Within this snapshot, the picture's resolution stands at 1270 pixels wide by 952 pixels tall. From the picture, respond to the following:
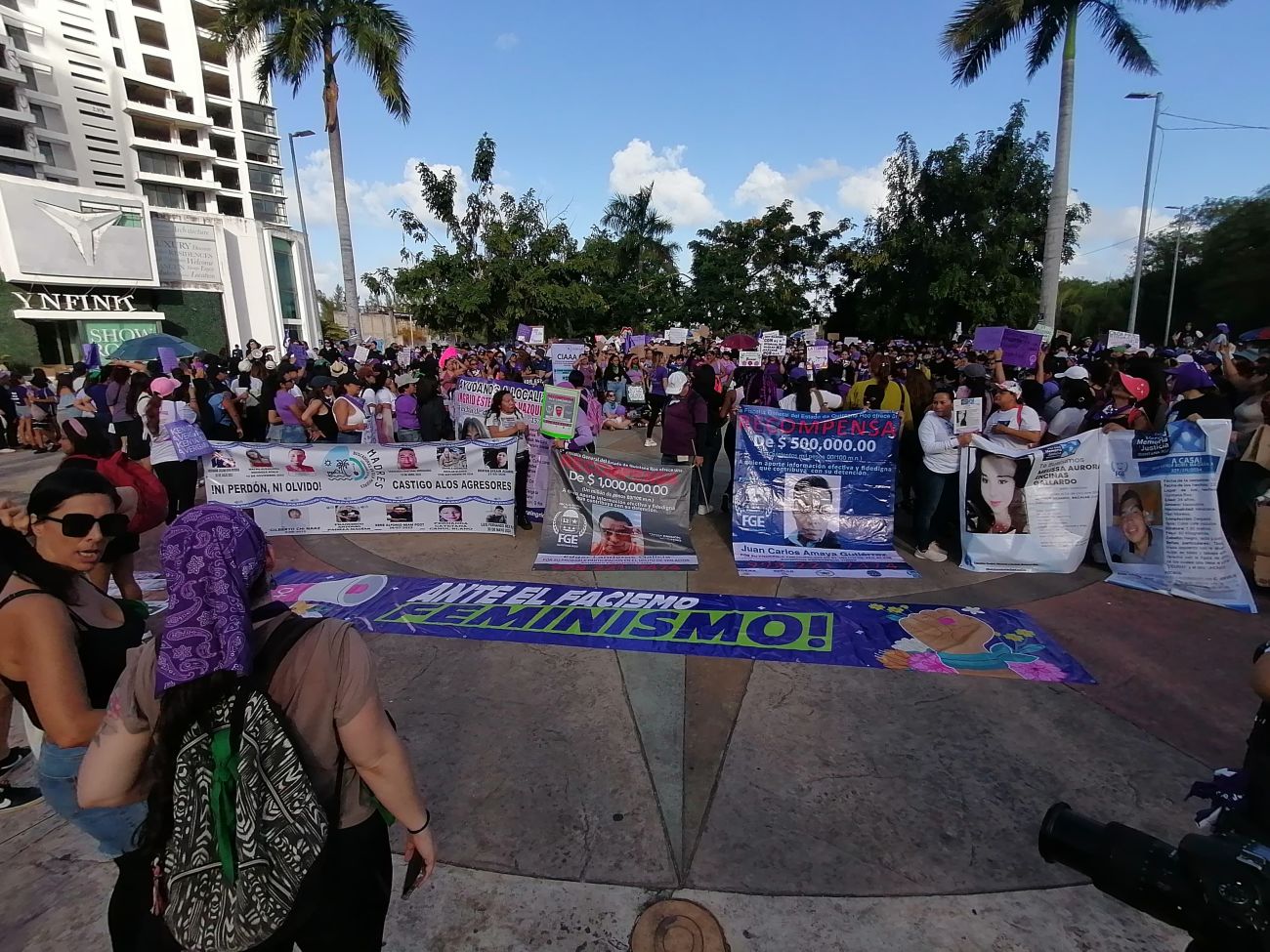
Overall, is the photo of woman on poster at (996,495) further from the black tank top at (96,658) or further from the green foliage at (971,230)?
the green foliage at (971,230)

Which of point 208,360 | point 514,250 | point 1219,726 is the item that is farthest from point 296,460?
point 514,250

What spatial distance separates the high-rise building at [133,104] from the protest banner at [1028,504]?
133 ft

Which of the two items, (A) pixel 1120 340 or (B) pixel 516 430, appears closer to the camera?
(B) pixel 516 430

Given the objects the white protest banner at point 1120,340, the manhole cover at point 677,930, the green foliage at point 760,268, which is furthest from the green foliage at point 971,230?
the manhole cover at point 677,930

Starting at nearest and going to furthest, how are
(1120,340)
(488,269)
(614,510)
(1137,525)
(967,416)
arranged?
1. (1137,525)
2. (967,416)
3. (614,510)
4. (1120,340)
5. (488,269)

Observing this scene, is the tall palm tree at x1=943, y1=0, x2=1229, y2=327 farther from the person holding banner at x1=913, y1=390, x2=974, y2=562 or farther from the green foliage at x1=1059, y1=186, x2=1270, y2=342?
the green foliage at x1=1059, y1=186, x2=1270, y2=342

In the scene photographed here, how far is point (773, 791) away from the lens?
3.06 meters

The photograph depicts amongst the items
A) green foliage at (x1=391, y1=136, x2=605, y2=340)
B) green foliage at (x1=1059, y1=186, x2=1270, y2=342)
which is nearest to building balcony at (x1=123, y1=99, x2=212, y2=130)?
green foliage at (x1=391, y1=136, x2=605, y2=340)

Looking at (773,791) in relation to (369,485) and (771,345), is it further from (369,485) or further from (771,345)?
(771,345)

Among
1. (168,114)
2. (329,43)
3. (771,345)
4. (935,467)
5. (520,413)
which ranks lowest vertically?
(935,467)

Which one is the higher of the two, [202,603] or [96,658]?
[202,603]

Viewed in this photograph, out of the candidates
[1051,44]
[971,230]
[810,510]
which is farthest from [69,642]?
[971,230]

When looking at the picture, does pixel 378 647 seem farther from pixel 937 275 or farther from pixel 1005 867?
pixel 937 275

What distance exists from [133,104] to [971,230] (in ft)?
154
